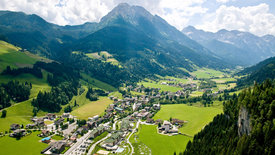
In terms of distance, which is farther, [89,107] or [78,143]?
[89,107]

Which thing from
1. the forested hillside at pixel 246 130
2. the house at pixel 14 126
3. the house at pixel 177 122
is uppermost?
the forested hillside at pixel 246 130

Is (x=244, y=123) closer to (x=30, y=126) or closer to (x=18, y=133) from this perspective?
(x=18, y=133)

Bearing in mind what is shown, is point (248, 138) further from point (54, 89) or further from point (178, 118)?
point (54, 89)

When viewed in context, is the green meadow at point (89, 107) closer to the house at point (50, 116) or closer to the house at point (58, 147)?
the house at point (50, 116)

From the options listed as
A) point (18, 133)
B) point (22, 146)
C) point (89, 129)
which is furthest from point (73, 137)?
point (18, 133)

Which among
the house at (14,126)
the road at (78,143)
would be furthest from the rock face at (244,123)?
the house at (14,126)

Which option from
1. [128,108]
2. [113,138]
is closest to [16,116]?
[113,138]

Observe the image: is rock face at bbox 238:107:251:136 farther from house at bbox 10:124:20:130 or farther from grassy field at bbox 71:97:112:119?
house at bbox 10:124:20:130
